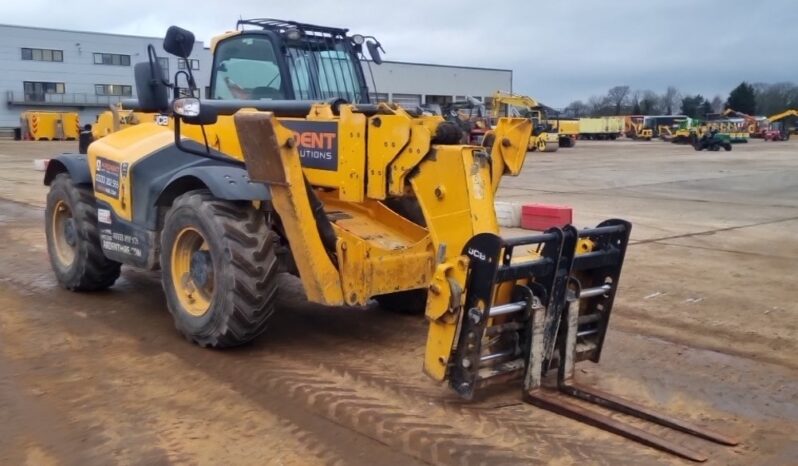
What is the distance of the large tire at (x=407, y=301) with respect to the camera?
6.72 meters

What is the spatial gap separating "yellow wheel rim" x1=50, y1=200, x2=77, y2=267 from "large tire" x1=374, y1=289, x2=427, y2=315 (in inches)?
123

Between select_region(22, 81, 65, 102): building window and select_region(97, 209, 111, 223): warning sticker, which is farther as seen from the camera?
select_region(22, 81, 65, 102): building window

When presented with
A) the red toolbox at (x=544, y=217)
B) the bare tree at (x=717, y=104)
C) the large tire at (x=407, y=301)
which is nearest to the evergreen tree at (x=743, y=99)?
the bare tree at (x=717, y=104)

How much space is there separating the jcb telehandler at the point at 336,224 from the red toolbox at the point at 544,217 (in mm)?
5390

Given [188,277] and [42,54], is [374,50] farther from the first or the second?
[42,54]

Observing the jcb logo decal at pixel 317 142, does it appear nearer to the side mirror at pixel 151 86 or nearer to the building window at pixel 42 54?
the side mirror at pixel 151 86

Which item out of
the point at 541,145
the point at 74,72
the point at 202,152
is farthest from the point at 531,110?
the point at 74,72

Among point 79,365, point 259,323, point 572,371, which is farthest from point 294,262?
point 572,371

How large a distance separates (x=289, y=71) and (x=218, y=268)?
200 cm

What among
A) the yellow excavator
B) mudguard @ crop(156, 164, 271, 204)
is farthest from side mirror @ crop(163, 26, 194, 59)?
the yellow excavator

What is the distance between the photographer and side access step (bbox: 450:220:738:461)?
429 cm

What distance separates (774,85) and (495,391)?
10503cm

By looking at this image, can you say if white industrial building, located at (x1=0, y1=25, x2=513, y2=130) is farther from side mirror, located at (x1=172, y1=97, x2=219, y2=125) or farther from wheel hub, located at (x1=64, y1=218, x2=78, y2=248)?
side mirror, located at (x1=172, y1=97, x2=219, y2=125)

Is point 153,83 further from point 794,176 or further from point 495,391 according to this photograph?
point 794,176
